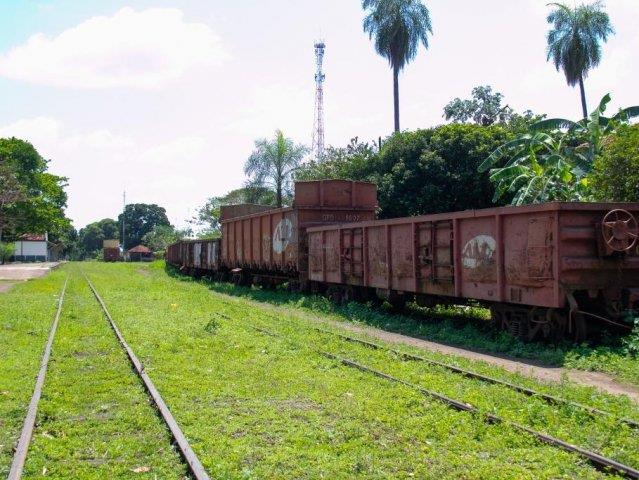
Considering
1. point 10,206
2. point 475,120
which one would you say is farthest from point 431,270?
point 10,206

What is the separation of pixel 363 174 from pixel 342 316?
2039 centimetres

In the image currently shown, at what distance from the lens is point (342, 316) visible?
15.3 m

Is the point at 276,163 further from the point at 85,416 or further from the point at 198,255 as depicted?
the point at 85,416

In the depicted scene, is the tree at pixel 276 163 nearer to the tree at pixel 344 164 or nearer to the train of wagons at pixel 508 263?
the tree at pixel 344 164

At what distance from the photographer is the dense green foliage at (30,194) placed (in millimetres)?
54125

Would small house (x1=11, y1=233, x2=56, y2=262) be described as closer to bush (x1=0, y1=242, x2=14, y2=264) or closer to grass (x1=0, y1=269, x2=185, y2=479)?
bush (x1=0, y1=242, x2=14, y2=264)

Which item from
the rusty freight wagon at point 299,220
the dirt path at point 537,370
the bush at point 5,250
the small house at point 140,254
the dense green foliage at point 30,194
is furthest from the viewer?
the small house at point 140,254

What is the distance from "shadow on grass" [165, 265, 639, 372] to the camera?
30.2ft

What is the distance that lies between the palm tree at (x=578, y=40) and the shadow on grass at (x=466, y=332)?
2807 centimetres

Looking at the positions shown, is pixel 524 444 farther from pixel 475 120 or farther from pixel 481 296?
pixel 475 120

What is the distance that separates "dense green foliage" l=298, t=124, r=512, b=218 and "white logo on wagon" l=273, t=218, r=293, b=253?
11.5 meters

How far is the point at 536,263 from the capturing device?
992cm

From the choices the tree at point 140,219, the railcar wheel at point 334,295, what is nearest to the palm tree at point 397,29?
the railcar wheel at point 334,295

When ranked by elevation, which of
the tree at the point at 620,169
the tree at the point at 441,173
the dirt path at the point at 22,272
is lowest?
the dirt path at the point at 22,272
